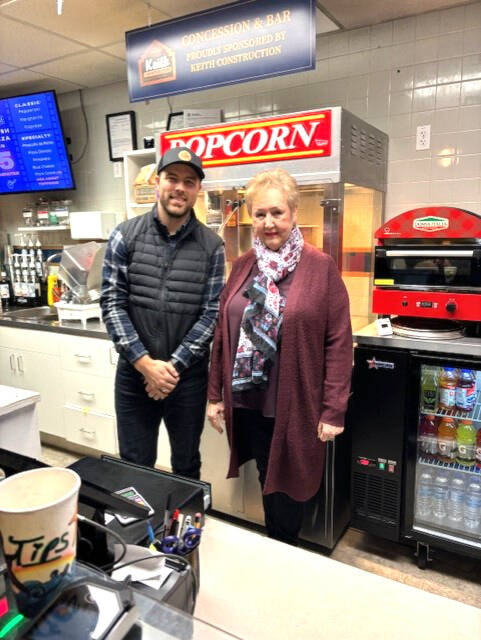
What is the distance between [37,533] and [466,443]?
2.08 metres

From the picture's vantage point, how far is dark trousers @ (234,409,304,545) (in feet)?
5.82

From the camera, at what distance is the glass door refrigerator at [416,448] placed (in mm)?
2080

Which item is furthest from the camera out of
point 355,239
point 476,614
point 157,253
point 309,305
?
point 355,239

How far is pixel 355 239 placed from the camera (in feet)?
8.18

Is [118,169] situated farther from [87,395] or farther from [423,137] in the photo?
[423,137]

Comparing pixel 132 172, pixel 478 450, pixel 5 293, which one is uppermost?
pixel 132 172

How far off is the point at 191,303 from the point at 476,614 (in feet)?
4.23

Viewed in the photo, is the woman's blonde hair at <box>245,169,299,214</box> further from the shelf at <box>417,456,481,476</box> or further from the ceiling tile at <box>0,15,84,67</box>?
the ceiling tile at <box>0,15,84,67</box>

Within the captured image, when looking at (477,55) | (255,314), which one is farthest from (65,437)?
(477,55)

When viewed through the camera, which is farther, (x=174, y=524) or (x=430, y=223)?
(x=430, y=223)

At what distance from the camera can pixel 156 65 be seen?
88.2 inches

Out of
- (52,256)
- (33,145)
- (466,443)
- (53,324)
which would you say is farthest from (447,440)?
(33,145)

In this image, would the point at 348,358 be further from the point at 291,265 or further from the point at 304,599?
the point at 304,599

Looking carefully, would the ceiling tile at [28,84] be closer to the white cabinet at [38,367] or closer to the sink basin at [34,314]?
the sink basin at [34,314]
